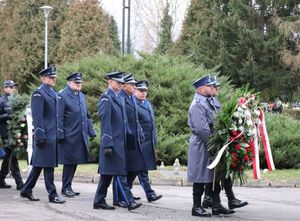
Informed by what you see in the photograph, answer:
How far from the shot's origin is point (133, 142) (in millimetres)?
11445

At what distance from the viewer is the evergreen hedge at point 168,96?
1936 centimetres

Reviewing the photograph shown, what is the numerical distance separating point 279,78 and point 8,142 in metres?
36.9

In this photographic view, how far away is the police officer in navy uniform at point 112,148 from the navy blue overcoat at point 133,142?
0.36m

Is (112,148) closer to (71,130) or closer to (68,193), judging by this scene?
(71,130)

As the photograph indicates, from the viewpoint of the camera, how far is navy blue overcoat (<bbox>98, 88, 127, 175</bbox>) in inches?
422

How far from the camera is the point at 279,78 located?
48438mm

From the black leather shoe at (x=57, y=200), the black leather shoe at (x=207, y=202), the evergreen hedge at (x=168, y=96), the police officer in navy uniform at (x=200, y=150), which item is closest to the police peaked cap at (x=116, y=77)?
the police officer in navy uniform at (x=200, y=150)

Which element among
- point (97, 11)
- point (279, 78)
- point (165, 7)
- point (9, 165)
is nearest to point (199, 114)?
point (9, 165)

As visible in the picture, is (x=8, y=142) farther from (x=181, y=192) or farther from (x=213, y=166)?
(x=213, y=166)

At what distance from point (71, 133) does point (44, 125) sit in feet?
4.31

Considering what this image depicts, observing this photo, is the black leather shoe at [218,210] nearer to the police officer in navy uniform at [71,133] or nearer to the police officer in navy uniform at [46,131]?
the police officer in navy uniform at [46,131]

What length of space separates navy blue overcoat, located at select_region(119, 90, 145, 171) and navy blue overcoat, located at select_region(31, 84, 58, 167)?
1.24m

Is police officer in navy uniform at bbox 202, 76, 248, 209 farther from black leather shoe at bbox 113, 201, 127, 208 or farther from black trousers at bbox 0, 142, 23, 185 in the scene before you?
black trousers at bbox 0, 142, 23, 185

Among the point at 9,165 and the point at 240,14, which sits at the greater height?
the point at 240,14
